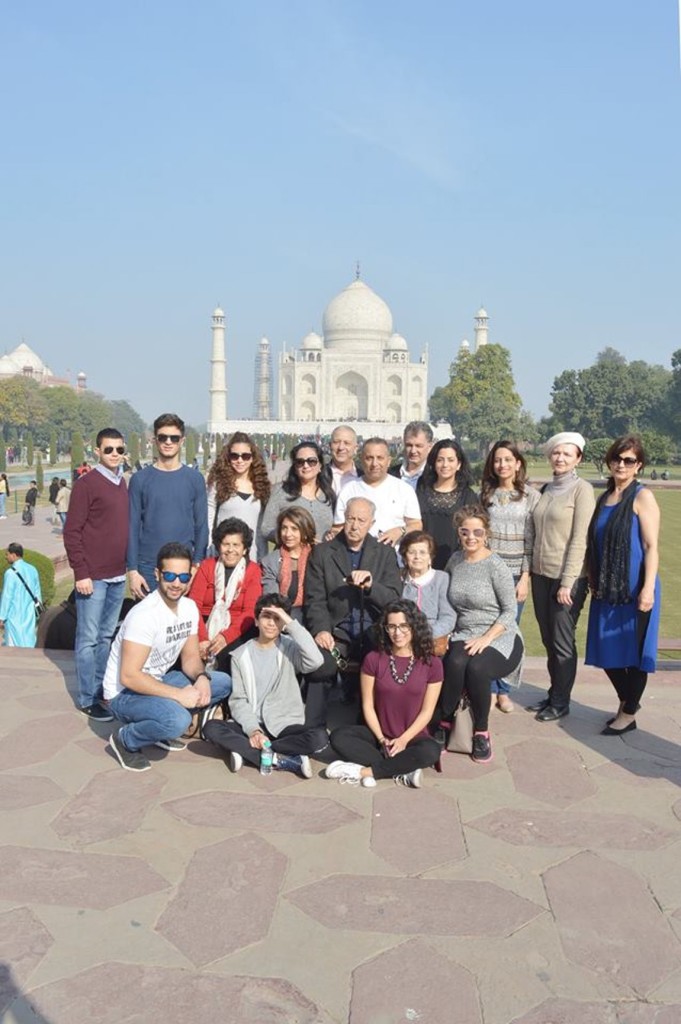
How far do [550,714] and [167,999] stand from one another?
242 centimetres

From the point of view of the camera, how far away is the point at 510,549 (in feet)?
13.1

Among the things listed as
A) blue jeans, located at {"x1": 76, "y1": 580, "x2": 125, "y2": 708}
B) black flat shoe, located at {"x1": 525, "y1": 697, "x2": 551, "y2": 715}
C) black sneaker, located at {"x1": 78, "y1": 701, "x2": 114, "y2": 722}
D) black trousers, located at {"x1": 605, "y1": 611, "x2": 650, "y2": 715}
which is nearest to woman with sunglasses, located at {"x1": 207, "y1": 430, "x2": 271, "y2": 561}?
blue jeans, located at {"x1": 76, "y1": 580, "x2": 125, "y2": 708}

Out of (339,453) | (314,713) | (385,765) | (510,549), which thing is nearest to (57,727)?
(314,713)

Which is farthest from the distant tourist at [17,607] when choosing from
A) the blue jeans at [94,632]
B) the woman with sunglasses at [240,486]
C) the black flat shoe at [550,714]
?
the black flat shoe at [550,714]

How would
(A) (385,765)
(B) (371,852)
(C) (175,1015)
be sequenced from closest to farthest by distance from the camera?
(C) (175,1015)
(B) (371,852)
(A) (385,765)

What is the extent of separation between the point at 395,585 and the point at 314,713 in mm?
678

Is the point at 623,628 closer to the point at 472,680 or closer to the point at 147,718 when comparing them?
the point at 472,680

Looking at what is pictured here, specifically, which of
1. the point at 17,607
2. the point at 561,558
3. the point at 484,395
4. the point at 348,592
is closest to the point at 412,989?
Result: the point at 348,592

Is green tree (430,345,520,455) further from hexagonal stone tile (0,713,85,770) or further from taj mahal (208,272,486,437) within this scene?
hexagonal stone tile (0,713,85,770)

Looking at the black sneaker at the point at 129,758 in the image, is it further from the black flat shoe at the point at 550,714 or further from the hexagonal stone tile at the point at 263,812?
the black flat shoe at the point at 550,714

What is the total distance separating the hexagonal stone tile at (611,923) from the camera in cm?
207

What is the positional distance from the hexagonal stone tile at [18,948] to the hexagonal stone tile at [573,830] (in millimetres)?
1432

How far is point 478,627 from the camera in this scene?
11.9ft

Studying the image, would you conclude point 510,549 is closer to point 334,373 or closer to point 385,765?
point 385,765
